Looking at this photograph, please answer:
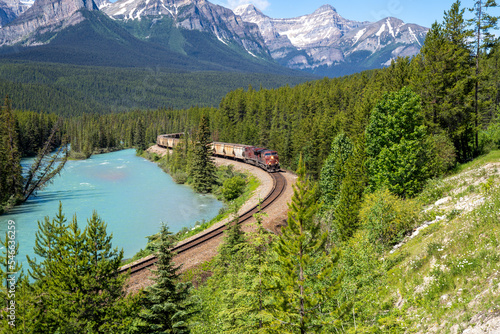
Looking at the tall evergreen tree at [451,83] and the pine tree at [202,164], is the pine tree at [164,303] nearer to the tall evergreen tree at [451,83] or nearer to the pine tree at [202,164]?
the tall evergreen tree at [451,83]

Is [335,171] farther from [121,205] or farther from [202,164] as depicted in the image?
[121,205]

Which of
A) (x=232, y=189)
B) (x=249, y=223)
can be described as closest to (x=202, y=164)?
(x=232, y=189)

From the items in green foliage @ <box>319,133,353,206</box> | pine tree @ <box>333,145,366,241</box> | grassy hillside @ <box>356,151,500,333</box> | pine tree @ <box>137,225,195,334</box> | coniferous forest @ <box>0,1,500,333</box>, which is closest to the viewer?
grassy hillside @ <box>356,151,500,333</box>

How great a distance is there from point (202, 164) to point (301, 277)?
55258 millimetres

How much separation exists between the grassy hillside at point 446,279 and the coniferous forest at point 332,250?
9cm

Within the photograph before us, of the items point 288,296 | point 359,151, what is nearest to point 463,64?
point 359,151

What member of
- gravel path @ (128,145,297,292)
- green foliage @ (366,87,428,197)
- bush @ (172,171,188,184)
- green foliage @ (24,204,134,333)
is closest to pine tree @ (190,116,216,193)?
gravel path @ (128,145,297,292)

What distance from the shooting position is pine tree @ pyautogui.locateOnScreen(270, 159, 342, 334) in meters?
11.8

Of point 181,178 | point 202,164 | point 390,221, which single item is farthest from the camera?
point 181,178

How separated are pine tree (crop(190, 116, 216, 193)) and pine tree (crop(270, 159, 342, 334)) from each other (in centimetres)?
5407

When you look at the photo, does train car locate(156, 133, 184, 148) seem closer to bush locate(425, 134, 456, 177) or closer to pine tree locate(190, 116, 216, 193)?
pine tree locate(190, 116, 216, 193)

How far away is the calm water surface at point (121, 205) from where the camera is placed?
142 feet

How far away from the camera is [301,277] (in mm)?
11992

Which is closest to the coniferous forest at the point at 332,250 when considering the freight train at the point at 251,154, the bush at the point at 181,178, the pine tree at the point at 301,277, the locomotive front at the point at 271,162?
the pine tree at the point at 301,277
